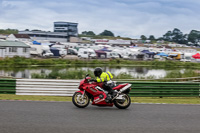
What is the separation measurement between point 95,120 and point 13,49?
55903mm

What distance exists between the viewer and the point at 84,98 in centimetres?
1126

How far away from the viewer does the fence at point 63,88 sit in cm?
1625

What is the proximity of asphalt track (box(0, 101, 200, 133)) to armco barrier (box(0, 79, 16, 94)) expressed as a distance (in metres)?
5.48

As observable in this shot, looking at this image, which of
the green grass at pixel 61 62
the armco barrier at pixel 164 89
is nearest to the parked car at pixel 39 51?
the green grass at pixel 61 62

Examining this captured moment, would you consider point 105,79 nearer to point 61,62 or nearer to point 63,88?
point 63,88

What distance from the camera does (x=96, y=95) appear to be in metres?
11.2

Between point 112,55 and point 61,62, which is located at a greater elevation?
point 112,55

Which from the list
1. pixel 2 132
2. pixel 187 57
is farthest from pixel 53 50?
pixel 2 132

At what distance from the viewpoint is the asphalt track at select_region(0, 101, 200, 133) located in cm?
780

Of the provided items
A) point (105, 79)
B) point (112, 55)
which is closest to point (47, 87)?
point (105, 79)

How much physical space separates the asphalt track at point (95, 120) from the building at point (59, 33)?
352 ft

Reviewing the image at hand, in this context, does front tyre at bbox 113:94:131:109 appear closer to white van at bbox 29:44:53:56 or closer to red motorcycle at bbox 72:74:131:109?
red motorcycle at bbox 72:74:131:109

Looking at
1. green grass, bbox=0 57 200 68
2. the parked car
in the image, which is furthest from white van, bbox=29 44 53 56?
green grass, bbox=0 57 200 68

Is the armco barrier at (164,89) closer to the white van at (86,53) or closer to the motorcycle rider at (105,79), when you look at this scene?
the motorcycle rider at (105,79)
